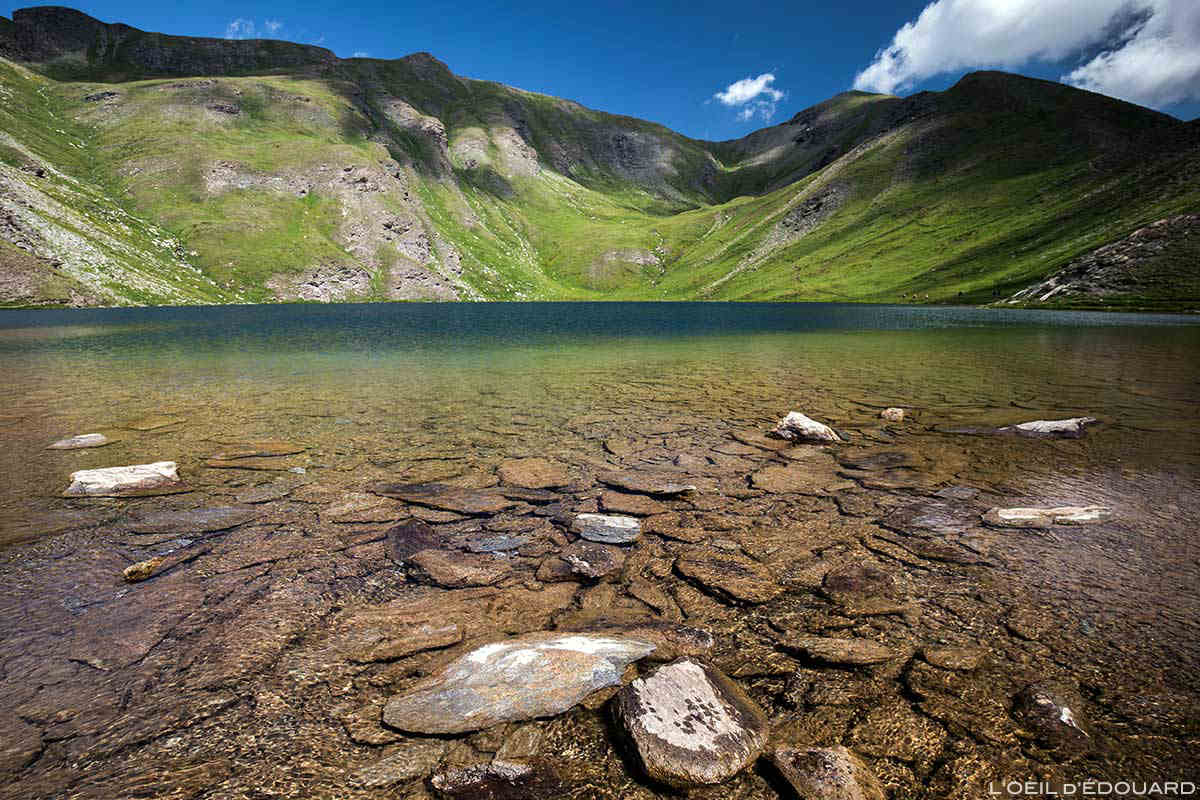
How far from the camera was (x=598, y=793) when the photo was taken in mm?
4770

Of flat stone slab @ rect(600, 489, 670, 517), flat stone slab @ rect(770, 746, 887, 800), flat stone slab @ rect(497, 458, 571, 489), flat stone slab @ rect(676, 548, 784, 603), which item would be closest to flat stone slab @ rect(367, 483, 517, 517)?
flat stone slab @ rect(497, 458, 571, 489)

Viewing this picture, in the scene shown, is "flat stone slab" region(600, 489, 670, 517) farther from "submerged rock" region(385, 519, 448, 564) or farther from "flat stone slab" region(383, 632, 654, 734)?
"flat stone slab" region(383, 632, 654, 734)

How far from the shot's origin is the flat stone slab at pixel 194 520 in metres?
10.5

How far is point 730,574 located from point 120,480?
14929 millimetres

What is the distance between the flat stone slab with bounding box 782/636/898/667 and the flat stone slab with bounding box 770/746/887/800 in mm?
1661

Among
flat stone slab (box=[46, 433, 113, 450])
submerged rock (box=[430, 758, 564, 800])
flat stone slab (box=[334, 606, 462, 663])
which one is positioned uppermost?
flat stone slab (box=[46, 433, 113, 450])

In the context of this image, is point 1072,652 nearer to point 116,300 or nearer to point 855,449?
point 855,449

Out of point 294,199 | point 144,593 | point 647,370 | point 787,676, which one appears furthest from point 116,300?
point 787,676

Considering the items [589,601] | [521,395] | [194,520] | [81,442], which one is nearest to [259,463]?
[194,520]

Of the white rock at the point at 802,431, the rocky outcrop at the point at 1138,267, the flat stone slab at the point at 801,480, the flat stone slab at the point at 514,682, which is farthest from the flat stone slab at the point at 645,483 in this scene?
the rocky outcrop at the point at 1138,267

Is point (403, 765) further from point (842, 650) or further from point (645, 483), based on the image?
point (645, 483)

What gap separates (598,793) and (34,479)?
17366 mm

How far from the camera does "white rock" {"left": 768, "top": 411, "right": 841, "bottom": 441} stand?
54.1 ft

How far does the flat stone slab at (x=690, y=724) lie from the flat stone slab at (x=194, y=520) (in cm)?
981
